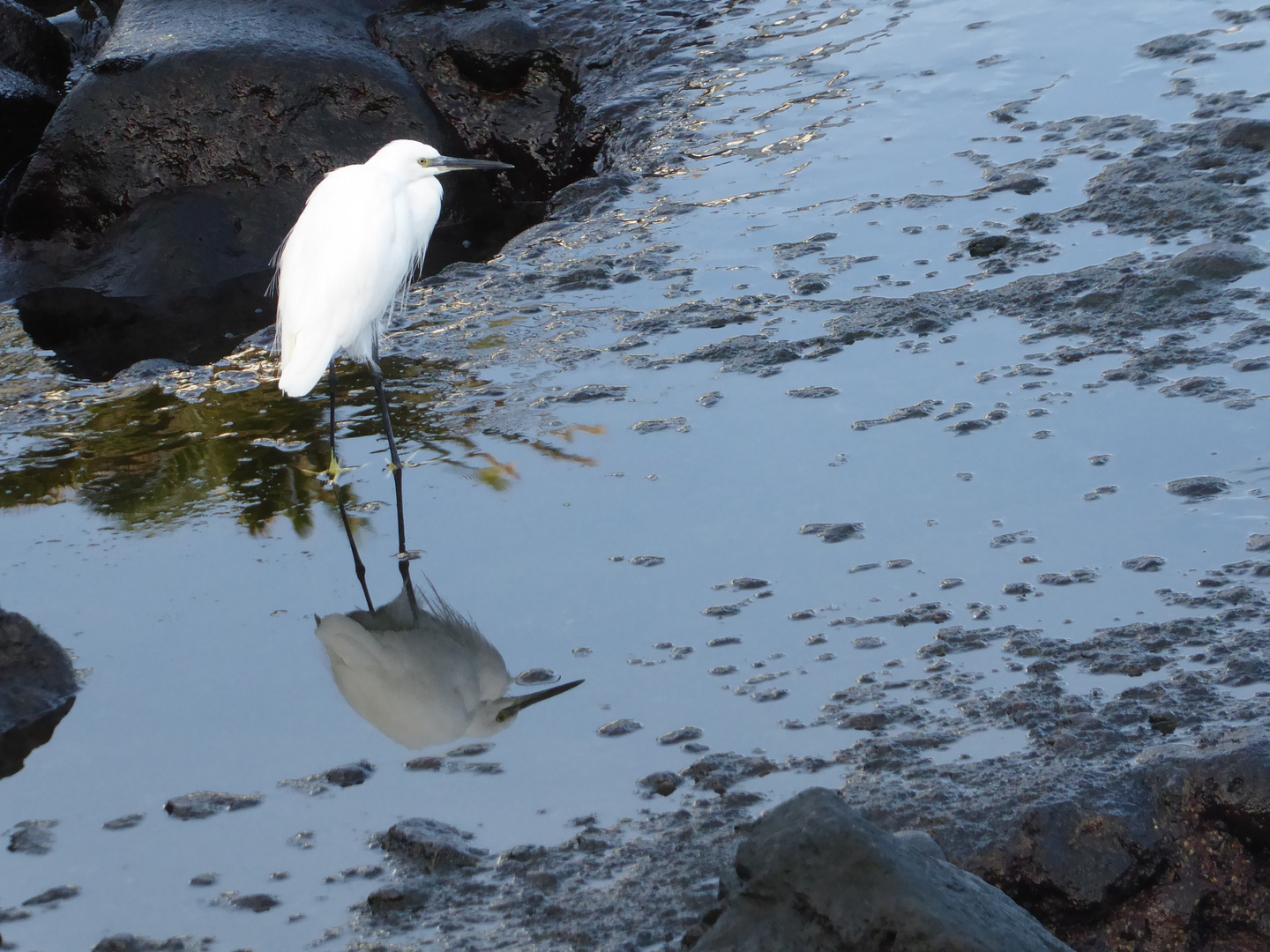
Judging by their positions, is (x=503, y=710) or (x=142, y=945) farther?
(x=503, y=710)

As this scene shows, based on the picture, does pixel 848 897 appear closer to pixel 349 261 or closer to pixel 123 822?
pixel 123 822

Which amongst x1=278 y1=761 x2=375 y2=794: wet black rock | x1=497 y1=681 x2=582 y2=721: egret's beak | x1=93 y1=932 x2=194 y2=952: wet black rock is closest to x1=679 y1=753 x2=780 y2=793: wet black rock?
x1=497 y1=681 x2=582 y2=721: egret's beak

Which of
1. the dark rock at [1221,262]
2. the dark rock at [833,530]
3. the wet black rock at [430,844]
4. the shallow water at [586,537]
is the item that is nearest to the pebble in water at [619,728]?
the shallow water at [586,537]

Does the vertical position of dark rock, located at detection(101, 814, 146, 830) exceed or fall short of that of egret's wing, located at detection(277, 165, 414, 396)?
it falls short

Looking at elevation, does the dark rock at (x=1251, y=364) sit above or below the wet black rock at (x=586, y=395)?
below

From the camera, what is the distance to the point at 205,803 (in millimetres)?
2664

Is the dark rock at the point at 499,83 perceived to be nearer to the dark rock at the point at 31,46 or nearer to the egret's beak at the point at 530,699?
the dark rock at the point at 31,46

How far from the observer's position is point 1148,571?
119 inches

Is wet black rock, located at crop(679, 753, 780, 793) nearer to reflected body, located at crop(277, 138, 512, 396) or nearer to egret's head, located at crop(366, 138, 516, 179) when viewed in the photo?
reflected body, located at crop(277, 138, 512, 396)

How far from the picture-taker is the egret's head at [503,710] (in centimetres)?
285

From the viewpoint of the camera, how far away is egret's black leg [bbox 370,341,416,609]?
3502 millimetres

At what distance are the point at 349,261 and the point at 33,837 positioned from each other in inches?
79.8

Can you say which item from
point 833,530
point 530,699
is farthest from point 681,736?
point 833,530

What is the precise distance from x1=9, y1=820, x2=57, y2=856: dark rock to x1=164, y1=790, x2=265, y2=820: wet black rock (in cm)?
23
